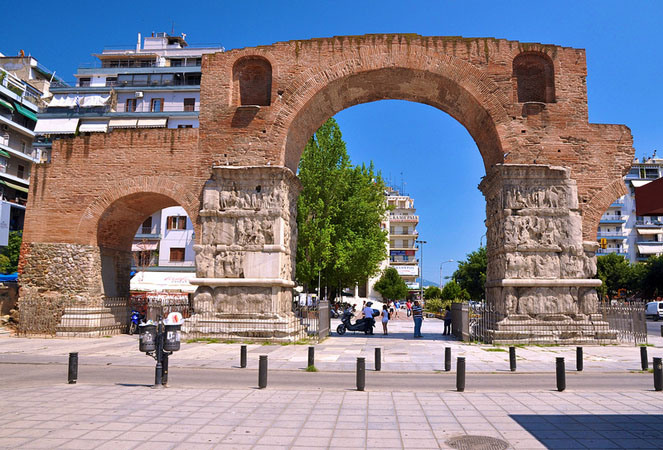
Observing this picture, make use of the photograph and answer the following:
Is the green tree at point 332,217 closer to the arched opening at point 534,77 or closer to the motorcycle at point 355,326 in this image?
the motorcycle at point 355,326

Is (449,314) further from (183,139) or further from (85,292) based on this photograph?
(85,292)

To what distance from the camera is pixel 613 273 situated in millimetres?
47094

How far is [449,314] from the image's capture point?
19.4 meters

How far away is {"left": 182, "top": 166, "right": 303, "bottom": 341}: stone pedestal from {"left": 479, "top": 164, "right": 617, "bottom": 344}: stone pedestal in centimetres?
648

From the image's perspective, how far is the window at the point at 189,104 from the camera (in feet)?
133

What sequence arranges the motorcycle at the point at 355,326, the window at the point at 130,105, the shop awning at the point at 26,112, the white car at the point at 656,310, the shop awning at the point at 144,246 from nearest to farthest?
the motorcycle at the point at 355,326 < the white car at the point at 656,310 < the shop awning at the point at 144,246 < the window at the point at 130,105 < the shop awning at the point at 26,112

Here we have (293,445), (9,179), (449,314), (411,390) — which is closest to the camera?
(293,445)

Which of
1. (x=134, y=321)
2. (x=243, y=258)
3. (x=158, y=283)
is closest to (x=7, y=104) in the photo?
(x=158, y=283)

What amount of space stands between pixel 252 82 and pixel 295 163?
3.03 m

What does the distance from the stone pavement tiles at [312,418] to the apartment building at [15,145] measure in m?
39.3

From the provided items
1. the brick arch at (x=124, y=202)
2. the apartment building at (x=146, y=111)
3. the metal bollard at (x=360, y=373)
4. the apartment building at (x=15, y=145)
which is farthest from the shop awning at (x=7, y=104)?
the metal bollard at (x=360, y=373)

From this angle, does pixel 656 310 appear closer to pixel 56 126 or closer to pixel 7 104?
pixel 56 126

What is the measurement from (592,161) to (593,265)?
10.5ft

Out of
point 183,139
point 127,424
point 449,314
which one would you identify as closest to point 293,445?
point 127,424
